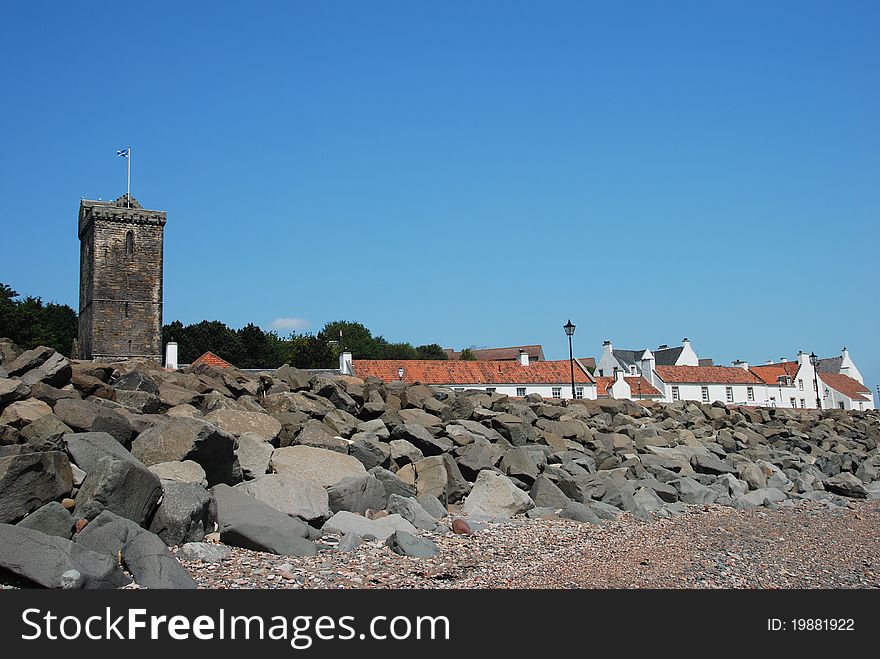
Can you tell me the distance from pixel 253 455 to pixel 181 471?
1601mm

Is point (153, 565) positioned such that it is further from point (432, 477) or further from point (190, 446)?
point (432, 477)

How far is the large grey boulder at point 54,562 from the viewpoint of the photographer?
6.21 m

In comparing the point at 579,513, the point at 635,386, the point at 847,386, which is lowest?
the point at 579,513

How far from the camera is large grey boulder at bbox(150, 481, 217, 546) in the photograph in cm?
782

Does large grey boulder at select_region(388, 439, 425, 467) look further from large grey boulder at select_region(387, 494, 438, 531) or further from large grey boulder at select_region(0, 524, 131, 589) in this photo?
large grey boulder at select_region(0, 524, 131, 589)

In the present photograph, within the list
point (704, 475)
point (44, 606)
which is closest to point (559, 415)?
point (704, 475)

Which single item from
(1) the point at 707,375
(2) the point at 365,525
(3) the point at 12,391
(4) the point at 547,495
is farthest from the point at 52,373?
(1) the point at 707,375

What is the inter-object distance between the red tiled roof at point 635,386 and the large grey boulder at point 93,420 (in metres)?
39.2

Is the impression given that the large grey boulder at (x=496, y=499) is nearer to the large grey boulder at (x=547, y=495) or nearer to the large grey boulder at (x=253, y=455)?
the large grey boulder at (x=547, y=495)

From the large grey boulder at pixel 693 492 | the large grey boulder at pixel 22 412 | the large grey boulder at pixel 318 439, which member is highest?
the large grey boulder at pixel 22 412

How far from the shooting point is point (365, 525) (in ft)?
30.2

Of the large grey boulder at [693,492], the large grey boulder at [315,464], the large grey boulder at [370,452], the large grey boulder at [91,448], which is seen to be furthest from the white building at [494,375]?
the large grey boulder at [91,448]

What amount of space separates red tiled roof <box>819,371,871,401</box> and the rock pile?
51243mm

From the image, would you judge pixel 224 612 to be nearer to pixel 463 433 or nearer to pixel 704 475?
pixel 463 433
